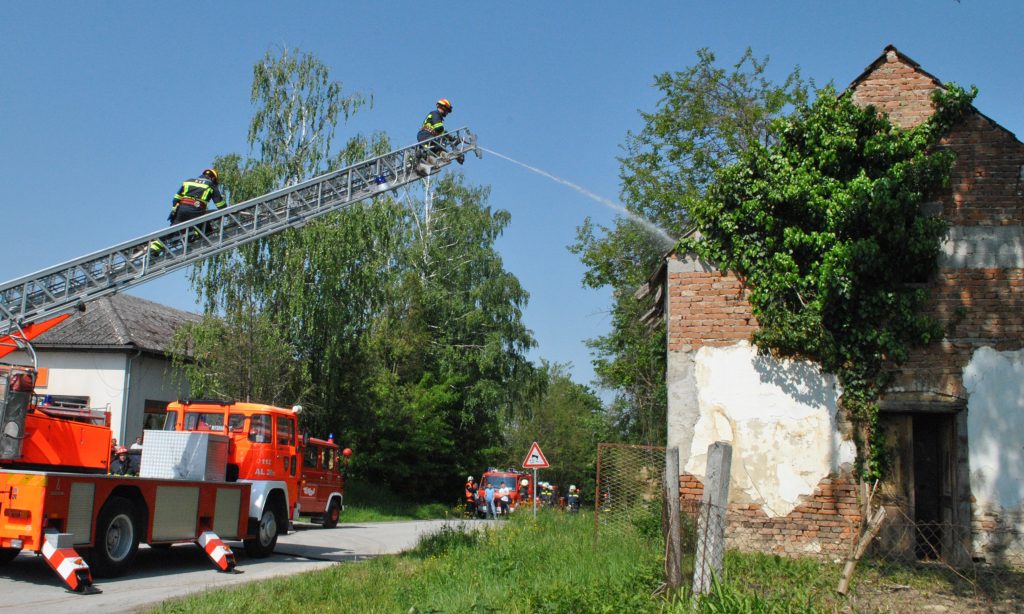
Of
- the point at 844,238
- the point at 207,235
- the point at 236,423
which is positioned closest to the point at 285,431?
the point at 236,423

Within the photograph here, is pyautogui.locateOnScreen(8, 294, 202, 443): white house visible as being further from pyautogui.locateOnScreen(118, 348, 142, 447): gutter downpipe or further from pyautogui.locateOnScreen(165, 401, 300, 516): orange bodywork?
pyautogui.locateOnScreen(165, 401, 300, 516): orange bodywork

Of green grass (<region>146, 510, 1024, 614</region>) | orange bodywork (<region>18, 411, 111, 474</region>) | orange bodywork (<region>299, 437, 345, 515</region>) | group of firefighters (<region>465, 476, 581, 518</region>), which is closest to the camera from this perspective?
green grass (<region>146, 510, 1024, 614</region>)

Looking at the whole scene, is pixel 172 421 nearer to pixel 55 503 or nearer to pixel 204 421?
pixel 204 421

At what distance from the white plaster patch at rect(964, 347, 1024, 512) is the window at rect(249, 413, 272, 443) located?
462 inches

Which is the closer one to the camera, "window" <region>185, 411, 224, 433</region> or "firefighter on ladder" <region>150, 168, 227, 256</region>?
"firefighter on ladder" <region>150, 168, 227, 256</region>

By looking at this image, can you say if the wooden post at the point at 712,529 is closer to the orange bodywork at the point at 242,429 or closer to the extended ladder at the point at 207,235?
the extended ladder at the point at 207,235

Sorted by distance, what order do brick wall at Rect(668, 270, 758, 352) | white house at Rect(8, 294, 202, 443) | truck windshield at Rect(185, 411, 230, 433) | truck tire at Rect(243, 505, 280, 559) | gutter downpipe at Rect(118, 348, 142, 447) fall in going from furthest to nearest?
white house at Rect(8, 294, 202, 443) → gutter downpipe at Rect(118, 348, 142, 447) → truck windshield at Rect(185, 411, 230, 433) → truck tire at Rect(243, 505, 280, 559) → brick wall at Rect(668, 270, 758, 352)

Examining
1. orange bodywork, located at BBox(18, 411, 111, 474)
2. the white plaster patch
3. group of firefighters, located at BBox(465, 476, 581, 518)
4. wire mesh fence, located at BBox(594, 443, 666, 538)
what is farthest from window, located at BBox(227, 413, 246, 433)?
group of firefighters, located at BBox(465, 476, 581, 518)

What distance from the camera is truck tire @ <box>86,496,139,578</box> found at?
1148cm

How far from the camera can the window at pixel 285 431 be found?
Answer: 53.8 ft

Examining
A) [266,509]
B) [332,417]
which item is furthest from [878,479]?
[332,417]

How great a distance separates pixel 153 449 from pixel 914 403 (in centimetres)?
1200

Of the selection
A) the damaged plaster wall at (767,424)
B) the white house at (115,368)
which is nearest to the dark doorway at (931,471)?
the damaged plaster wall at (767,424)

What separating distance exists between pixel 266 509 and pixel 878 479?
33.1ft
